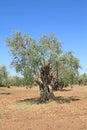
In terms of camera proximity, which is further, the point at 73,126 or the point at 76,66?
the point at 76,66

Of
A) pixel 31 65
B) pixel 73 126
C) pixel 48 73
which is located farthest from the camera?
pixel 48 73

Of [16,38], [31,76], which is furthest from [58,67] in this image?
[16,38]

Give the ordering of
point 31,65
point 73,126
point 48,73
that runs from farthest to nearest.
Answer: point 48,73 → point 31,65 → point 73,126

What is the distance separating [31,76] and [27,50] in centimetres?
313

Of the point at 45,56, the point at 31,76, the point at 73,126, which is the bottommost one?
the point at 73,126

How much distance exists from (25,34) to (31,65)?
15.6 ft

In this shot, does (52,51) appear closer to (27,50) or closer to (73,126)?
(27,50)

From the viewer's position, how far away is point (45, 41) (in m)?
34.8

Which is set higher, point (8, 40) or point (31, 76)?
point (8, 40)

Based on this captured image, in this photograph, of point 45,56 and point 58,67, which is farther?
point 58,67

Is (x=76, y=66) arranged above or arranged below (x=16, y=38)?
below

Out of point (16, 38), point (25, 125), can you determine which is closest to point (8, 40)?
point (16, 38)

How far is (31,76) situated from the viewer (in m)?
33.7

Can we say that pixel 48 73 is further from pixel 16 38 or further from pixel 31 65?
pixel 16 38
